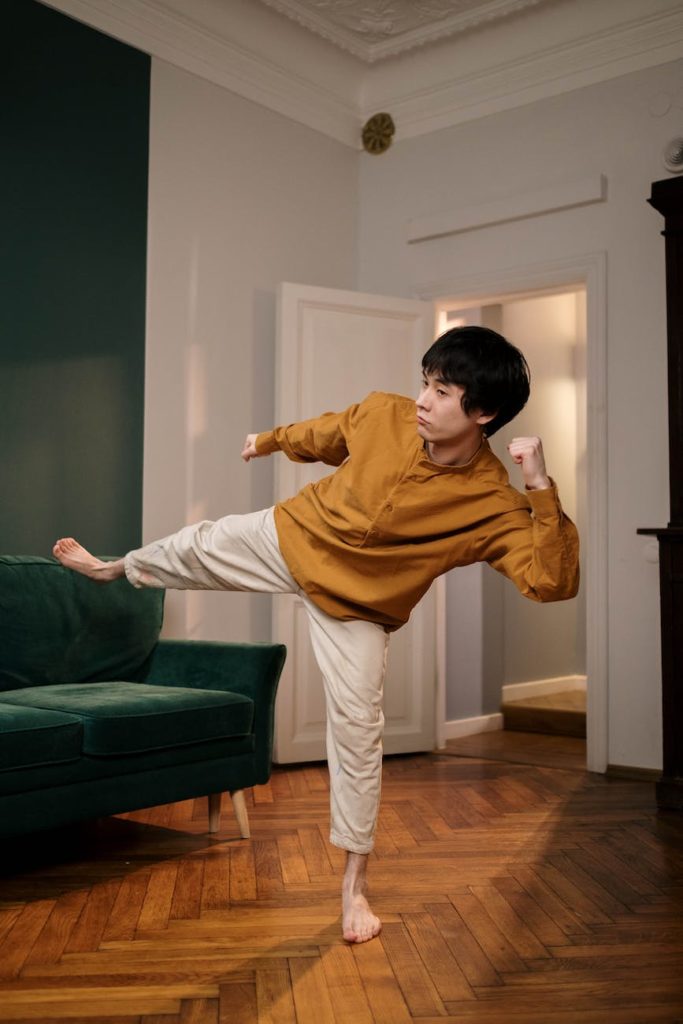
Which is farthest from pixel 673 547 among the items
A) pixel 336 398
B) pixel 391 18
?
pixel 391 18

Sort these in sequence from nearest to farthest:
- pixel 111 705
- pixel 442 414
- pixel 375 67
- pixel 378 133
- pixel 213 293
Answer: pixel 442 414, pixel 111 705, pixel 213 293, pixel 375 67, pixel 378 133

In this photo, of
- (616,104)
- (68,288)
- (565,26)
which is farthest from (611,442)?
(68,288)

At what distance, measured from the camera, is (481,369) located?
2172mm

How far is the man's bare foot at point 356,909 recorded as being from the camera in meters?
2.25

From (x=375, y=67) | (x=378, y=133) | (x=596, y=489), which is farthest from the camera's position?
(x=378, y=133)

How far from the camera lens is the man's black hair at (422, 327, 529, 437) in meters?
2.17

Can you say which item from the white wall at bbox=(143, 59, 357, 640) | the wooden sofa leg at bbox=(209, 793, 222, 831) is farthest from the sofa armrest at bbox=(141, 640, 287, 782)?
the white wall at bbox=(143, 59, 357, 640)

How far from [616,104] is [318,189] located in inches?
58.0

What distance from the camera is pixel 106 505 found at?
4027 mm

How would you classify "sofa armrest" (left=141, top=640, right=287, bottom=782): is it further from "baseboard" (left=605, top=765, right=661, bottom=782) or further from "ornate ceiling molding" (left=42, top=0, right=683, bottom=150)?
"ornate ceiling molding" (left=42, top=0, right=683, bottom=150)

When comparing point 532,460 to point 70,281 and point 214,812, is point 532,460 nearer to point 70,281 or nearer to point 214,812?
point 214,812

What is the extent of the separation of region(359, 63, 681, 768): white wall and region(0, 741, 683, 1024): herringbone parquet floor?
797mm

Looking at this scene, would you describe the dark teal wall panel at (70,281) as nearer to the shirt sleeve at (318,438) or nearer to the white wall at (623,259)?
the shirt sleeve at (318,438)

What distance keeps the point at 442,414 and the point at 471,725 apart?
11.4ft
